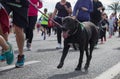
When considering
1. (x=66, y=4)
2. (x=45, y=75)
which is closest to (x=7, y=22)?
(x=45, y=75)

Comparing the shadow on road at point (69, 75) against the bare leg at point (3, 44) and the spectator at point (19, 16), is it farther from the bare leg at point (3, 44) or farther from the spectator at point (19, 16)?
the spectator at point (19, 16)

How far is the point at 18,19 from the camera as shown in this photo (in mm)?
6883

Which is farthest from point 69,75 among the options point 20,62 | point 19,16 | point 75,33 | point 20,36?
point 19,16

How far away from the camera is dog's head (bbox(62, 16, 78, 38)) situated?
6457 mm

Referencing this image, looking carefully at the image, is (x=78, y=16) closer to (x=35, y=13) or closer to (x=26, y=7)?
(x=35, y=13)

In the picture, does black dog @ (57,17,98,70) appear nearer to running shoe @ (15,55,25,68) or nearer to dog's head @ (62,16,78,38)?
dog's head @ (62,16,78,38)

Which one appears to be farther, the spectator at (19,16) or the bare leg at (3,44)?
the spectator at (19,16)

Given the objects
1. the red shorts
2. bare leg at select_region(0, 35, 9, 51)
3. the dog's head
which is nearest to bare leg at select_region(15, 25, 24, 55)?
the red shorts

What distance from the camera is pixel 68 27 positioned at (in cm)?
645

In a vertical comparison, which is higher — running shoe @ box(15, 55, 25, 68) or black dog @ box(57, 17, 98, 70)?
black dog @ box(57, 17, 98, 70)

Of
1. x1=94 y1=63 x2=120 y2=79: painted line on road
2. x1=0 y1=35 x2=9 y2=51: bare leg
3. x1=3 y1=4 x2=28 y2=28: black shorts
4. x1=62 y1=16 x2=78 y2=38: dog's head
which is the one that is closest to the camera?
x1=0 y1=35 x2=9 y2=51: bare leg

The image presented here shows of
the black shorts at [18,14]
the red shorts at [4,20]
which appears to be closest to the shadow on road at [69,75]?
the red shorts at [4,20]

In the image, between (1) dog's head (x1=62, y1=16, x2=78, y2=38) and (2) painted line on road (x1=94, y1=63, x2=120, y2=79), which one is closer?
(2) painted line on road (x1=94, y1=63, x2=120, y2=79)

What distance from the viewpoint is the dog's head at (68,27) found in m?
6.46
